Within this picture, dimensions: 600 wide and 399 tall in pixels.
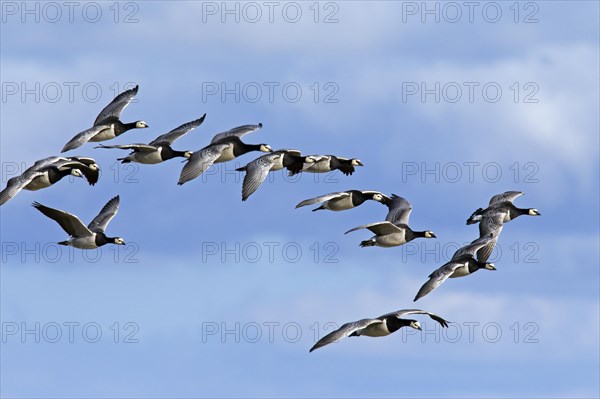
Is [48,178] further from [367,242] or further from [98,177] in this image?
[367,242]

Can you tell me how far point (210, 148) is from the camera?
56.1m

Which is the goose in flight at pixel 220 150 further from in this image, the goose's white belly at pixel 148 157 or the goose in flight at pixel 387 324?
the goose in flight at pixel 387 324

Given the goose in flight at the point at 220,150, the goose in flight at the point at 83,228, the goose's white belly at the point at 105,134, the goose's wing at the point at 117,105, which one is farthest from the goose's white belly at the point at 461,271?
the goose's wing at the point at 117,105

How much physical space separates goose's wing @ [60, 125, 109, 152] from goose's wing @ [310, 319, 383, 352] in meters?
12.4

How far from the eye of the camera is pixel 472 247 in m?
57.7

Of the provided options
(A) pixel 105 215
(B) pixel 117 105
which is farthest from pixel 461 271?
(B) pixel 117 105

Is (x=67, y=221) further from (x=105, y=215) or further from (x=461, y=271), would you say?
(x=461, y=271)

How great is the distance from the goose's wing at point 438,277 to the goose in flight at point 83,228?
38.8 ft

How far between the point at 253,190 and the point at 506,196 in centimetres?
1376

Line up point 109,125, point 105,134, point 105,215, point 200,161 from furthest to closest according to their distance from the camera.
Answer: point 105,215
point 109,125
point 105,134
point 200,161

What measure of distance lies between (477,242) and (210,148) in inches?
401

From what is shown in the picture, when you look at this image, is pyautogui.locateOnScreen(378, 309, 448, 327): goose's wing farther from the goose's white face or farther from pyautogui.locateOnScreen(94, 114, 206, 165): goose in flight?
pyautogui.locateOnScreen(94, 114, 206, 165): goose in flight

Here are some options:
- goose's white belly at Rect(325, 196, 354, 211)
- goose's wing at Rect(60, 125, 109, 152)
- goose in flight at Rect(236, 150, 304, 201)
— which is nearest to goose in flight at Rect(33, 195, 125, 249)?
goose's wing at Rect(60, 125, 109, 152)

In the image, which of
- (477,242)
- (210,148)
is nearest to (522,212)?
(477,242)
